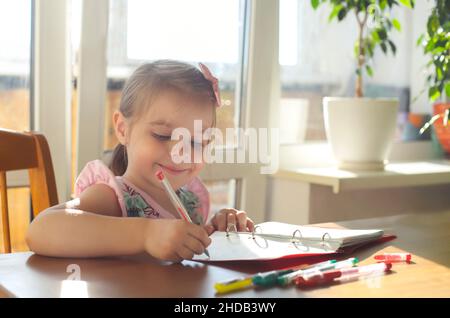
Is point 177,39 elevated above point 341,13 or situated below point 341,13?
below

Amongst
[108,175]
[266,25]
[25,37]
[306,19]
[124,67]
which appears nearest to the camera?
[108,175]

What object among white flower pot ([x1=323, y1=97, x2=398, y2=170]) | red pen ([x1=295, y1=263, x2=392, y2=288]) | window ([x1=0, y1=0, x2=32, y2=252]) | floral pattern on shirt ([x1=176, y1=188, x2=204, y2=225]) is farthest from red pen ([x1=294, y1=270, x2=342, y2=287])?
white flower pot ([x1=323, y1=97, x2=398, y2=170])

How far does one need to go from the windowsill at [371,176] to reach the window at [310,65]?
0.18 metres

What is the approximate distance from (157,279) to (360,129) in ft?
4.65

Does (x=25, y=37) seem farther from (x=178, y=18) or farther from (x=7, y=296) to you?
(x=7, y=296)

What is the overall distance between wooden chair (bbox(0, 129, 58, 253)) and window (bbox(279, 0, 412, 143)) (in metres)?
1.21

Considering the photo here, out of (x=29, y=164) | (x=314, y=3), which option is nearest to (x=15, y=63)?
(x=29, y=164)

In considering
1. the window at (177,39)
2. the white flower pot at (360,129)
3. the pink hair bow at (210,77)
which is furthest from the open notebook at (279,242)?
the white flower pot at (360,129)

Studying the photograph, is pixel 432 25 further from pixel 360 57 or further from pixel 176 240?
pixel 176 240

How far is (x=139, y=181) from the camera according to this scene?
103 centimetres

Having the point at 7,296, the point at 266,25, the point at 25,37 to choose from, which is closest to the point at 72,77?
the point at 25,37

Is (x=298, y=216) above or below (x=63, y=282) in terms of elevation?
below

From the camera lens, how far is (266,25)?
82.1 inches

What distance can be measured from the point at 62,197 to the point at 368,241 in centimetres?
98
